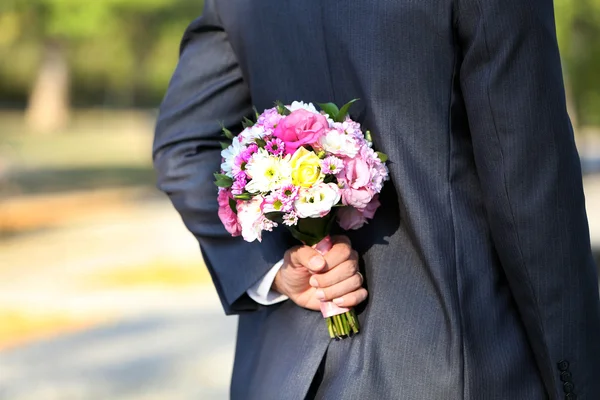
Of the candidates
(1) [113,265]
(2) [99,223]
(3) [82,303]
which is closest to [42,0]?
(2) [99,223]

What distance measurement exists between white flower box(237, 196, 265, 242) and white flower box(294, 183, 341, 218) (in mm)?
86

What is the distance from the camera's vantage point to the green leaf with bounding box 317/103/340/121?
1.92m

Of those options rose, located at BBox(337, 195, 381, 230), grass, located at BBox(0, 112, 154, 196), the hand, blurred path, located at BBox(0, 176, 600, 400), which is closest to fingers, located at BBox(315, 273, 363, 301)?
the hand

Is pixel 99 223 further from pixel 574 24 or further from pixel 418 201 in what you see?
pixel 418 201

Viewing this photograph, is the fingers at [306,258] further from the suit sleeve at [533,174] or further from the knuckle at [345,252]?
the suit sleeve at [533,174]

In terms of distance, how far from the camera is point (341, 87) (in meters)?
2.00

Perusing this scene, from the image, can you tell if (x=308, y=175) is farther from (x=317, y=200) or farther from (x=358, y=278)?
(x=358, y=278)

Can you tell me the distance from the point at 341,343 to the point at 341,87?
525mm

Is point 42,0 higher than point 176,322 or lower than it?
higher

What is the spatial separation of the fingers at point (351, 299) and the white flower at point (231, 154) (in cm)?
33

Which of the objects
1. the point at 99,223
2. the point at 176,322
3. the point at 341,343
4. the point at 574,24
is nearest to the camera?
the point at 341,343

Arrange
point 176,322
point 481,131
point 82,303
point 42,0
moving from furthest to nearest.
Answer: point 42,0, point 82,303, point 176,322, point 481,131

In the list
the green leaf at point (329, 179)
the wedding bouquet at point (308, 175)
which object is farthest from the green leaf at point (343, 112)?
the green leaf at point (329, 179)

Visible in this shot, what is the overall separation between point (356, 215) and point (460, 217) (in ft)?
0.68
